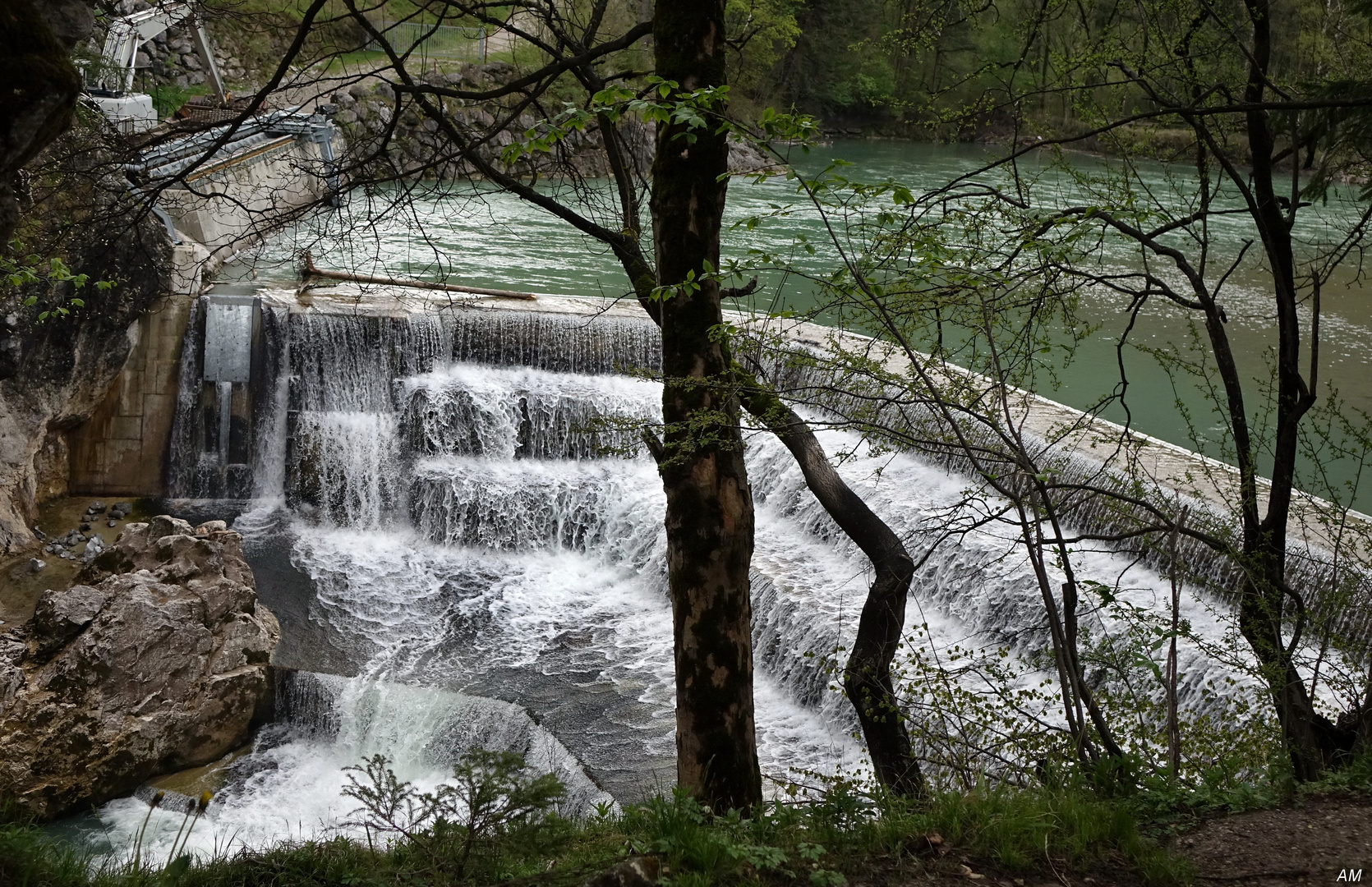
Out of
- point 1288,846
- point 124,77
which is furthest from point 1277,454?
point 124,77

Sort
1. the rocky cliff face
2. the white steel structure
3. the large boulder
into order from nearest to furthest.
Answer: the large boulder
the rocky cliff face
the white steel structure

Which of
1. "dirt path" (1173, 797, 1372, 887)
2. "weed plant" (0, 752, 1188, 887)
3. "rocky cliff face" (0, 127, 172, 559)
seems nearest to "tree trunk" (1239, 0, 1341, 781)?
"dirt path" (1173, 797, 1372, 887)

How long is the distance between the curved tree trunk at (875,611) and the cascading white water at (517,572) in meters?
0.46

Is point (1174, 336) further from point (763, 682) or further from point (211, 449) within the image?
point (211, 449)

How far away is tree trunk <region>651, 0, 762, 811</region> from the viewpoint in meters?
3.91

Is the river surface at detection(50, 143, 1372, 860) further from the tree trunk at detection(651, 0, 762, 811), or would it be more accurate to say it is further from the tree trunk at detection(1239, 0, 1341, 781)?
the tree trunk at detection(651, 0, 762, 811)

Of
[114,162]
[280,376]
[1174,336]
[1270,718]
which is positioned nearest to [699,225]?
[114,162]

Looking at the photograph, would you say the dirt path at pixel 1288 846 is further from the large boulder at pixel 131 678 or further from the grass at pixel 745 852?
the large boulder at pixel 131 678

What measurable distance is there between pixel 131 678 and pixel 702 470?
17.8 feet

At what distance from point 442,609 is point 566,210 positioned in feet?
20.0

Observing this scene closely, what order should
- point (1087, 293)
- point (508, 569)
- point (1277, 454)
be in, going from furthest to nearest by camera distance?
point (1087, 293), point (508, 569), point (1277, 454)

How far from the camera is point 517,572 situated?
34.9ft

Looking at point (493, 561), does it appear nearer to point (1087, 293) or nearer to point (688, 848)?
point (688, 848)

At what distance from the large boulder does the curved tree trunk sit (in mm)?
5176
